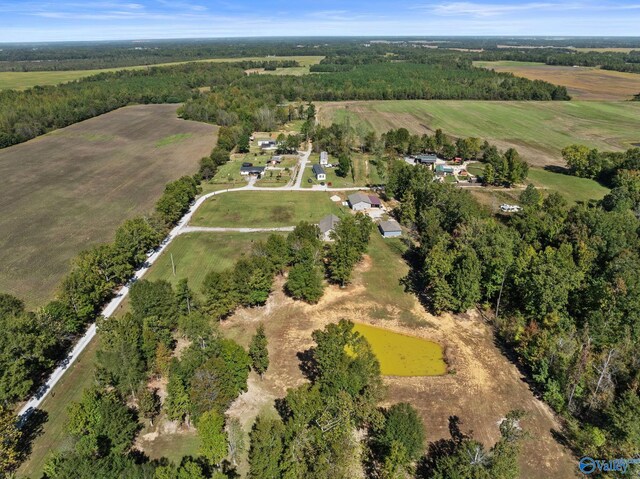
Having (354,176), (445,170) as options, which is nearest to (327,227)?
(354,176)

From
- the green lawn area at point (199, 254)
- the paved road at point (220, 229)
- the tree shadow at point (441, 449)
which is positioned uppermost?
the paved road at point (220, 229)

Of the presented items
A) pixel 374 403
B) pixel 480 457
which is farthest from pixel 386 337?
pixel 480 457

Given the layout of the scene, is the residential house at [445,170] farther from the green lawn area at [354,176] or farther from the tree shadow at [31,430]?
the tree shadow at [31,430]

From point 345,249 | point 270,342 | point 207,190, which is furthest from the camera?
point 207,190

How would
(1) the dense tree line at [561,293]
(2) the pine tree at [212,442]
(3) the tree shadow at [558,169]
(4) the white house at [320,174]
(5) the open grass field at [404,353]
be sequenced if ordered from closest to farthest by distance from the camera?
(2) the pine tree at [212,442] → (1) the dense tree line at [561,293] → (5) the open grass field at [404,353] → (4) the white house at [320,174] → (3) the tree shadow at [558,169]

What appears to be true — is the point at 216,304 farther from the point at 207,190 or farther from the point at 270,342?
the point at 207,190

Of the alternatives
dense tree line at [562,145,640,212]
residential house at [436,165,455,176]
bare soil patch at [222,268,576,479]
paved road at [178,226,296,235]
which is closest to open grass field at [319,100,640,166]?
dense tree line at [562,145,640,212]
